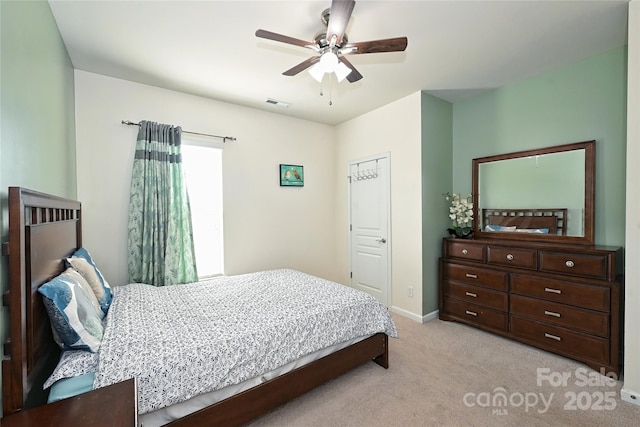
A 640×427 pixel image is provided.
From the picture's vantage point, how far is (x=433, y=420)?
1775mm

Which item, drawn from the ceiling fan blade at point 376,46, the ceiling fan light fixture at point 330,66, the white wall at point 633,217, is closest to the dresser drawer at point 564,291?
the white wall at point 633,217

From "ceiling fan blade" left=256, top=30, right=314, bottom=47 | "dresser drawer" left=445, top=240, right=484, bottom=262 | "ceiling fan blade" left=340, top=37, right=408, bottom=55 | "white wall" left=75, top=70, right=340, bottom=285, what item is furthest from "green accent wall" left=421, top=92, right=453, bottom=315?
"ceiling fan blade" left=256, top=30, right=314, bottom=47

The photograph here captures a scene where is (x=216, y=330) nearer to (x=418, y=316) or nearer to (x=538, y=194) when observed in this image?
(x=418, y=316)

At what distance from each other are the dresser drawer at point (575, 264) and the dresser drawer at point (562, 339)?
505 millimetres

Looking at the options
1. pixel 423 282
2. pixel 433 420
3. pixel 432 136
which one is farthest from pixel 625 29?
pixel 433 420

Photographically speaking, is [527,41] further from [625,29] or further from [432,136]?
[432,136]

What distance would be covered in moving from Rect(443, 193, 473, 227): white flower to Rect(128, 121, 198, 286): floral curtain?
314 cm

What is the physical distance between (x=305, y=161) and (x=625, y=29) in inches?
133

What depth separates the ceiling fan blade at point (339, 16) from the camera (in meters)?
1.49

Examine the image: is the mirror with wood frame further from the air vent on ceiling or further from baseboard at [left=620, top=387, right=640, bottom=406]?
the air vent on ceiling

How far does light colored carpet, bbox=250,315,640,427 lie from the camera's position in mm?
1784

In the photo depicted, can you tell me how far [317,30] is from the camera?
212cm

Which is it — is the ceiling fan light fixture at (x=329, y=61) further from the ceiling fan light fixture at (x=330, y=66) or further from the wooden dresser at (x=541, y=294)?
the wooden dresser at (x=541, y=294)

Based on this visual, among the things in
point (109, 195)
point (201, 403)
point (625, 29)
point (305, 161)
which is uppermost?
point (625, 29)
